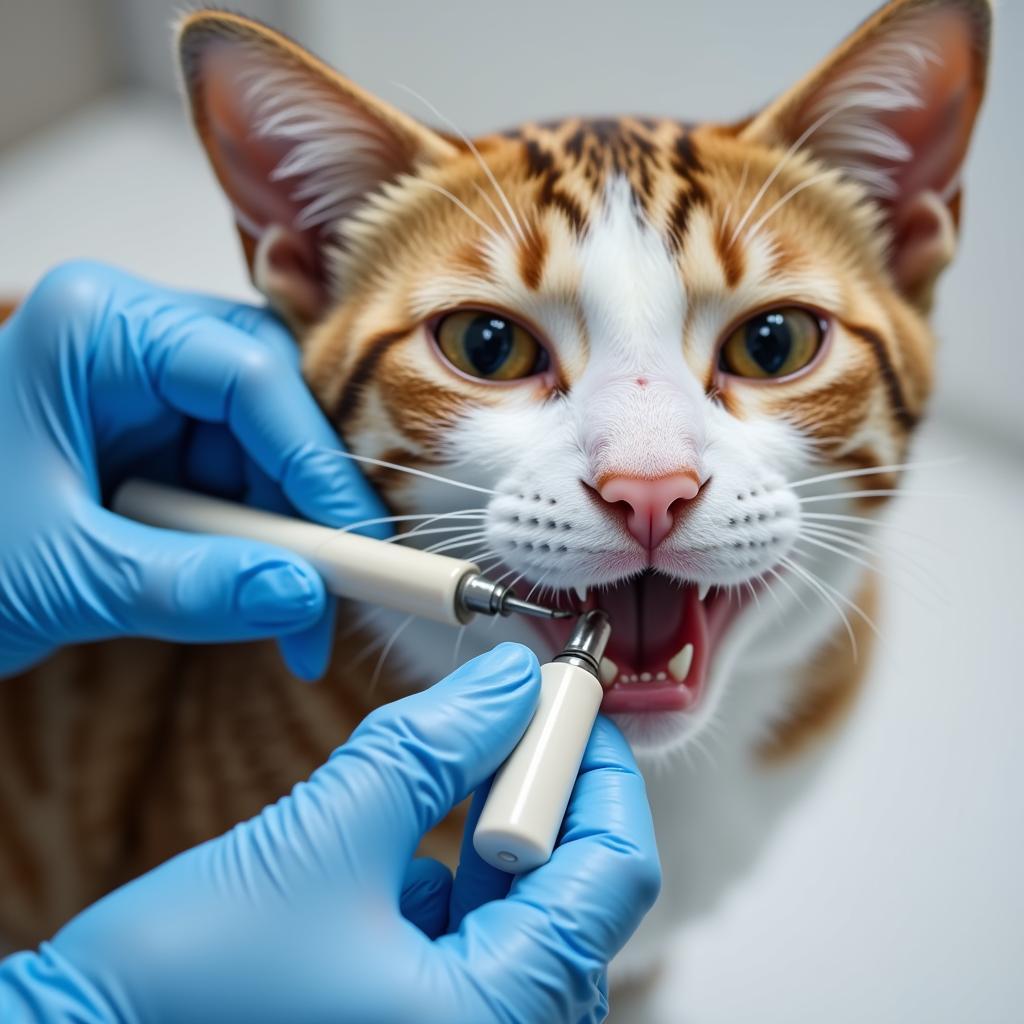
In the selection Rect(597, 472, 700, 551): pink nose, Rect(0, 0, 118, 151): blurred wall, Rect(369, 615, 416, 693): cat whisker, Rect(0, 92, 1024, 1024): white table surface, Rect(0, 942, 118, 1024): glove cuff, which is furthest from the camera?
Rect(0, 0, 118, 151): blurred wall

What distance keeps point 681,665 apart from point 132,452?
1.93 feet

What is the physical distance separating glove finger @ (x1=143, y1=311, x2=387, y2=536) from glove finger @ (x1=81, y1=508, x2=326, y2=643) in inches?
3.1

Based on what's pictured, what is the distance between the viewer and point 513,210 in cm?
84

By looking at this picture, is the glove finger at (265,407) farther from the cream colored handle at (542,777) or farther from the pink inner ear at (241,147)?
the cream colored handle at (542,777)

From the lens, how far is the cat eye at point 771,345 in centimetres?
83

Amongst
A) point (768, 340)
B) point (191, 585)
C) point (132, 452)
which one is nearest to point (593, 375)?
point (768, 340)

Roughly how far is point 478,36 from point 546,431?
1.13m

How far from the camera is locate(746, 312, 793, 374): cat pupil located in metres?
0.82

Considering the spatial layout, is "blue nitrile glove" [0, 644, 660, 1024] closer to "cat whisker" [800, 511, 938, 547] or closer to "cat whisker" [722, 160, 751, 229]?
"cat whisker" [800, 511, 938, 547]

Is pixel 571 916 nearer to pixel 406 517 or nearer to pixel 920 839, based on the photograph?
pixel 406 517

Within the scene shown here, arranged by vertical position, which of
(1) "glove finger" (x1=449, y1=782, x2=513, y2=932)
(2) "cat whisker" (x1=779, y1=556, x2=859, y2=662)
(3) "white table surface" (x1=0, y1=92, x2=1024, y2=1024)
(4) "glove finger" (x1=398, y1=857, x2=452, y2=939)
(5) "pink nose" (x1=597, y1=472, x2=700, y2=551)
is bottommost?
(3) "white table surface" (x1=0, y1=92, x2=1024, y2=1024)

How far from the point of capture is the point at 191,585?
0.84 meters

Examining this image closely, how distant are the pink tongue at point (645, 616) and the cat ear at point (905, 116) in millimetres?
401

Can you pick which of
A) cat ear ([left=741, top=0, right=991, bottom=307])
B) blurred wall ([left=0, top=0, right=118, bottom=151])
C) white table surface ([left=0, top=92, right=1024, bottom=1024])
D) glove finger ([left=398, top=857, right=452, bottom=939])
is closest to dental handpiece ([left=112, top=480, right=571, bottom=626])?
glove finger ([left=398, top=857, right=452, bottom=939])
